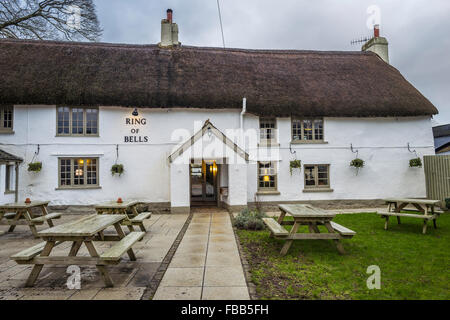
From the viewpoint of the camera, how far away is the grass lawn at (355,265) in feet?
13.6

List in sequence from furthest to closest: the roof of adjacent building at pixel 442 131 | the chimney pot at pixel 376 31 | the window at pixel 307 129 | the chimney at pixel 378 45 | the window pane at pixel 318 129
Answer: the roof of adjacent building at pixel 442 131, the chimney pot at pixel 376 31, the chimney at pixel 378 45, the window pane at pixel 318 129, the window at pixel 307 129

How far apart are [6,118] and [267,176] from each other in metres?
11.9

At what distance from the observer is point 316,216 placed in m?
5.81

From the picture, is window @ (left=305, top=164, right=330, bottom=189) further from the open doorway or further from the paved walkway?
the paved walkway

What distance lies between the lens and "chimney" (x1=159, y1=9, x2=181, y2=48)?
49.7 feet

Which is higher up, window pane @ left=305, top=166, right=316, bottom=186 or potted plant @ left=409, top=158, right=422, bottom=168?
potted plant @ left=409, top=158, right=422, bottom=168

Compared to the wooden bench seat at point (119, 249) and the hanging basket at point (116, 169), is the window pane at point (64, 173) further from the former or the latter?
the wooden bench seat at point (119, 249)

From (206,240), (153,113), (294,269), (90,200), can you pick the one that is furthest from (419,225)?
(90,200)

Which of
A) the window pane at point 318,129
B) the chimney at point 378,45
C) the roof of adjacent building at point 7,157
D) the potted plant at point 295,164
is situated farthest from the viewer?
the chimney at point 378,45

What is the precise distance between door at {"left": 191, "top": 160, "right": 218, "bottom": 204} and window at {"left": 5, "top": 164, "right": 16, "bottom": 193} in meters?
→ 7.79

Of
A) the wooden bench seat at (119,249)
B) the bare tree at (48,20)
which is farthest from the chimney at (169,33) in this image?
the wooden bench seat at (119,249)

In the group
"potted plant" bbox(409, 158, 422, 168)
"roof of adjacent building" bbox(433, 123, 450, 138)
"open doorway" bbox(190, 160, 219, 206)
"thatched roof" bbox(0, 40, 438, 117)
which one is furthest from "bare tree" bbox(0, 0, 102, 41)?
"roof of adjacent building" bbox(433, 123, 450, 138)

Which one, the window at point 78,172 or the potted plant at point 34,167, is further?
the window at point 78,172

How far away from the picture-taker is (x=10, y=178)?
11.8 metres
